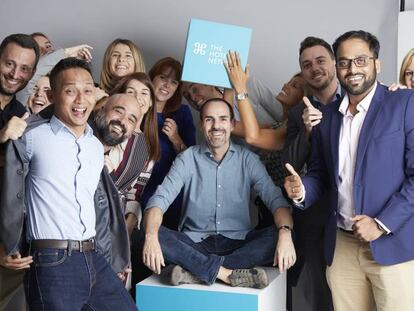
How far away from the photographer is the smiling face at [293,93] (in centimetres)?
393

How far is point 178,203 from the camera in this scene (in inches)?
153

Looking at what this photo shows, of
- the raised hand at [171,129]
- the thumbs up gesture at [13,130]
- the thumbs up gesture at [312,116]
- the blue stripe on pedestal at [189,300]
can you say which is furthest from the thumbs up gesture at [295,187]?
the thumbs up gesture at [13,130]

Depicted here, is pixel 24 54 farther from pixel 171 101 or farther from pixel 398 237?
pixel 398 237

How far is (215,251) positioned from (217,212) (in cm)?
22

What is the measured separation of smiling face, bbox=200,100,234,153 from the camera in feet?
11.5

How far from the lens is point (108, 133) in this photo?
3.25 m

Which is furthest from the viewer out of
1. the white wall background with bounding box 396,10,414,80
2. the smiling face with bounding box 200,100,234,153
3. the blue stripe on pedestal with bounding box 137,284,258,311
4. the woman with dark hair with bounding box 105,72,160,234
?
the white wall background with bounding box 396,10,414,80

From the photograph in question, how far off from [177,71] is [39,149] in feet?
5.80

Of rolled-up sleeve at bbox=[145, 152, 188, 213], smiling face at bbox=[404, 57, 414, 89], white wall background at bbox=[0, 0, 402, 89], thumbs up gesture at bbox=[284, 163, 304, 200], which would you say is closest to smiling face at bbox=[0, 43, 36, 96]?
rolled-up sleeve at bbox=[145, 152, 188, 213]

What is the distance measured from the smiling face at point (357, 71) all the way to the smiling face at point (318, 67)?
0.65 metres

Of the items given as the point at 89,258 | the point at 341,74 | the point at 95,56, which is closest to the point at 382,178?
the point at 341,74

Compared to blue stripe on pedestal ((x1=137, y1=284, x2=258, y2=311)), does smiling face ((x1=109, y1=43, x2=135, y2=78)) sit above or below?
above

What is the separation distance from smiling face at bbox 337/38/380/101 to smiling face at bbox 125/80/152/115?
121cm

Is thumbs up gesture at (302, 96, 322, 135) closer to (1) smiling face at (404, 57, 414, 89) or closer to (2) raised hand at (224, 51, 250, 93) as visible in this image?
(2) raised hand at (224, 51, 250, 93)
